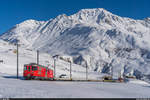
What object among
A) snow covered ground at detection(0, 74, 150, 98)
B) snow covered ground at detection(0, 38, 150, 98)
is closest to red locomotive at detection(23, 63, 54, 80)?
snow covered ground at detection(0, 38, 150, 98)

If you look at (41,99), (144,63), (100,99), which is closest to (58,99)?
(41,99)

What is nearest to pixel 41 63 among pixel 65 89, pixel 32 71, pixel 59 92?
pixel 32 71

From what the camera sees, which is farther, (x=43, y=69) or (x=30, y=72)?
(x=43, y=69)

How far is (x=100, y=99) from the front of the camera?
48.9 feet

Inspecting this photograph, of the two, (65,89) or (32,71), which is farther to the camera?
(32,71)

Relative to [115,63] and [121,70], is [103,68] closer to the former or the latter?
[115,63]

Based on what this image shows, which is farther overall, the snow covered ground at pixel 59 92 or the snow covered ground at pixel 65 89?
the snow covered ground at pixel 65 89

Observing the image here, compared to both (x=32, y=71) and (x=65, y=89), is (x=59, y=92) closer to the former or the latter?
(x=65, y=89)

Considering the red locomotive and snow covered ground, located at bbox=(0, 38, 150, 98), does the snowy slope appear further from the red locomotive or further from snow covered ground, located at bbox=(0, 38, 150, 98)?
snow covered ground, located at bbox=(0, 38, 150, 98)

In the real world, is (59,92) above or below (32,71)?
below

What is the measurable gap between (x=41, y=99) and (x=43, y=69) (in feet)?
90.2

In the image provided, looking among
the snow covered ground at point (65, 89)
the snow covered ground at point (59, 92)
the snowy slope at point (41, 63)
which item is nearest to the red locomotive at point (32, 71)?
the snow covered ground at point (65, 89)

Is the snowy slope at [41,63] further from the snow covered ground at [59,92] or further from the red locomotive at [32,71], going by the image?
the snow covered ground at [59,92]

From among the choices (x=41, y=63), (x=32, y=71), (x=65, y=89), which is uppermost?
(x=41, y=63)
